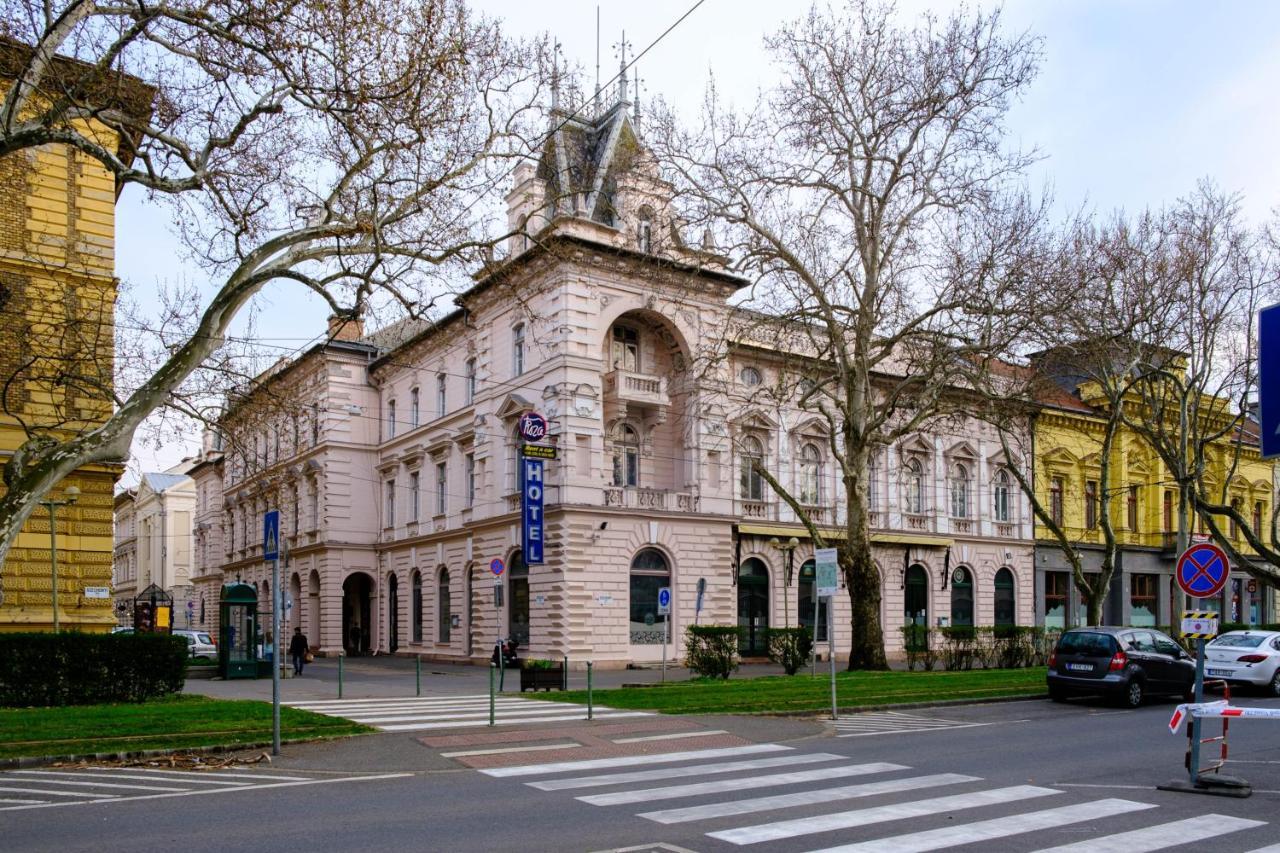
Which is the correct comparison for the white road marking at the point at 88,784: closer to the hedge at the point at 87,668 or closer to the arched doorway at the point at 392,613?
the hedge at the point at 87,668

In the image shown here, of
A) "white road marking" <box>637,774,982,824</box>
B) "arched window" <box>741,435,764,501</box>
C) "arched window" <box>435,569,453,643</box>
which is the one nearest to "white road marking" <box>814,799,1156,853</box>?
"white road marking" <box>637,774,982,824</box>

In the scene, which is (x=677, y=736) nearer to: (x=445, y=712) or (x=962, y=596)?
(x=445, y=712)

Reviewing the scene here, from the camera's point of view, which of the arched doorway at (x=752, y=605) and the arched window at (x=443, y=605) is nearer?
the arched doorway at (x=752, y=605)

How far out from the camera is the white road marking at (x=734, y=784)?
34.0ft

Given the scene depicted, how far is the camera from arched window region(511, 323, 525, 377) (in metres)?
37.8

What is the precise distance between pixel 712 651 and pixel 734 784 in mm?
17433

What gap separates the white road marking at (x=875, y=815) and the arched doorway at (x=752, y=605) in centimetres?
2862

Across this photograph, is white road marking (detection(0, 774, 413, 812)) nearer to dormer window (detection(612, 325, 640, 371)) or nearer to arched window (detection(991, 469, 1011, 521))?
dormer window (detection(612, 325, 640, 371))

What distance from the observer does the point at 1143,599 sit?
52.8 m

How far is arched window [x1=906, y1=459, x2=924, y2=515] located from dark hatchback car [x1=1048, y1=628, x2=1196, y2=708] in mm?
23342

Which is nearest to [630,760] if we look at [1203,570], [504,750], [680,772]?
[680,772]

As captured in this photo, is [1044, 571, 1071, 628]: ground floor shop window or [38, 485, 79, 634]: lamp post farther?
[1044, 571, 1071, 628]: ground floor shop window

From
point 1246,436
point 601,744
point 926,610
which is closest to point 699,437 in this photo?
point 926,610

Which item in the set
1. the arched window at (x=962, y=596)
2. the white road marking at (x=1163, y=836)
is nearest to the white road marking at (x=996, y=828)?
the white road marking at (x=1163, y=836)
